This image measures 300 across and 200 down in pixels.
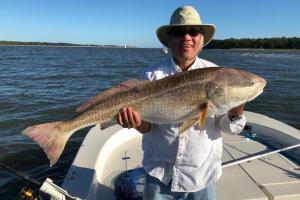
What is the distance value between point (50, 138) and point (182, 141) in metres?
1.26

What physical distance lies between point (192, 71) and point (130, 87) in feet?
1.97

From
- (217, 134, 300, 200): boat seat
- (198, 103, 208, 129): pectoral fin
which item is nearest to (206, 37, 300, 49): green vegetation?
(217, 134, 300, 200): boat seat

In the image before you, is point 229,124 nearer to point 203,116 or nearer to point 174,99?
point 203,116

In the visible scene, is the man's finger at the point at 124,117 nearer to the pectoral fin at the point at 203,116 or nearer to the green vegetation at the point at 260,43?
the pectoral fin at the point at 203,116

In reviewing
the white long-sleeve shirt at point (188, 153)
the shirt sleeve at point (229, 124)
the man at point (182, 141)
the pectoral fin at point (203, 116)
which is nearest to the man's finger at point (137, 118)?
the man at point (182, 141)

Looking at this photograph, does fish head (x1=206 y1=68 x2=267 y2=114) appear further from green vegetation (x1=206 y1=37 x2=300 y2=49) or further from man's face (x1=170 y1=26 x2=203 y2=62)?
green vegetation (x1=206 y1=37 x2=300 y2=49)

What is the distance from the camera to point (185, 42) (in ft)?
9.84

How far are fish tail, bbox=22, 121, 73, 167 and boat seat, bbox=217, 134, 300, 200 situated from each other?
6.83ft

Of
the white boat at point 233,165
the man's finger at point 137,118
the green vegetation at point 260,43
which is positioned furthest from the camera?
the green vegetation at point 260,43

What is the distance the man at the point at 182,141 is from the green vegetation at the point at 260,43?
258 feet

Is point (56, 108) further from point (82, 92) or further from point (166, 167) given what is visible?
point (166, 167)

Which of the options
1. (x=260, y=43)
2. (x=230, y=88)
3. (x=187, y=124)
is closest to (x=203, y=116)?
(x=187, y=124)

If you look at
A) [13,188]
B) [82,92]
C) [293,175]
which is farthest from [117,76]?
[293,175]

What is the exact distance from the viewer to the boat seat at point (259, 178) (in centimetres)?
427
